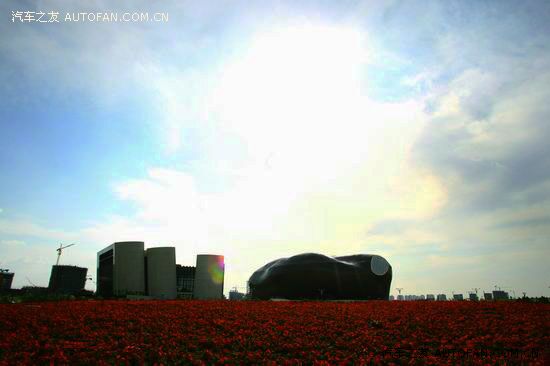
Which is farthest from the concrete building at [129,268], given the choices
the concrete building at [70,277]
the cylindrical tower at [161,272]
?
the concrete building at [70,277]

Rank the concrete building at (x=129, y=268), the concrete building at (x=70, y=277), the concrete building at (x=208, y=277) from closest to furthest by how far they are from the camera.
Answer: the concrete building at (x=129, y=268), the concrete building at (x=208, y=277), the concrete building at (x=70, y=277)

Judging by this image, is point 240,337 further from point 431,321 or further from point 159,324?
point 431,321

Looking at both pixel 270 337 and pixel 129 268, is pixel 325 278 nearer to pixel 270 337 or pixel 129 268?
pixel 129 268

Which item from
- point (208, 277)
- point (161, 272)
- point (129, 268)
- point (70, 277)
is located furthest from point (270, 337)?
point (70, 277)

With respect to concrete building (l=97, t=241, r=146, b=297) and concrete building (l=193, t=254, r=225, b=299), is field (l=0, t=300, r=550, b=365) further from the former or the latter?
concrete building (l=193, t=254, r=225, b=299)

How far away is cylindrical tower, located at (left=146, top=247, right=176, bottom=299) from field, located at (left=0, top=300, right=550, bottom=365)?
44.9 meters

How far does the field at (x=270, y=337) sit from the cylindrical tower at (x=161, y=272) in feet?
147

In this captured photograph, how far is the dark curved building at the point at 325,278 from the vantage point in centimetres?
5294

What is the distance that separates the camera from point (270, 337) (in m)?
15.1

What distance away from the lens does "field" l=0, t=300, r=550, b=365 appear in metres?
12.6

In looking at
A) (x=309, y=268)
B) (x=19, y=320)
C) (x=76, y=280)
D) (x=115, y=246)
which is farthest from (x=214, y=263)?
(x=76, y=280)

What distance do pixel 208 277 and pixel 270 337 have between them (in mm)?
56802

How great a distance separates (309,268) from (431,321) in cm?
3619

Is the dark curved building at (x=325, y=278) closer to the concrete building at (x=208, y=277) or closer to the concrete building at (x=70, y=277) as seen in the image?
the concrete building at (x=208, y=277)
